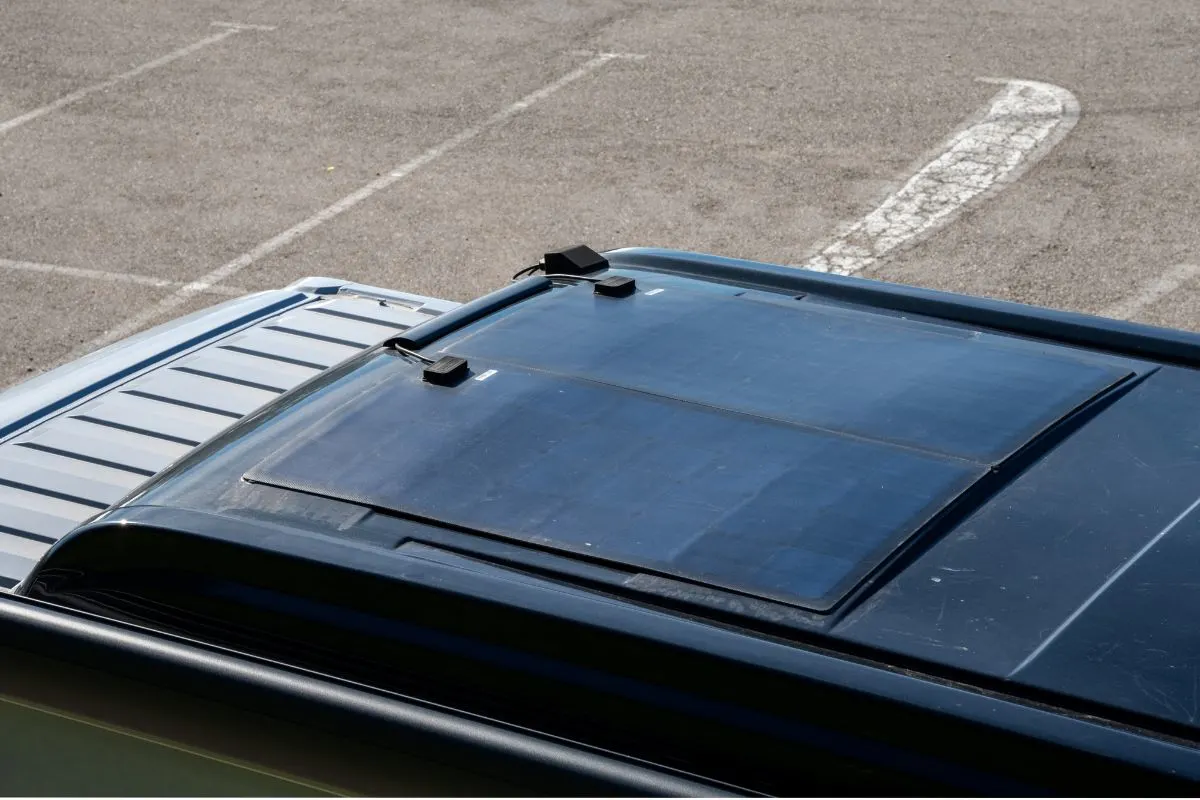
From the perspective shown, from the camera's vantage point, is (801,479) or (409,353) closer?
(801,479)

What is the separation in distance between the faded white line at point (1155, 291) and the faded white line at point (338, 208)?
479 centimetres

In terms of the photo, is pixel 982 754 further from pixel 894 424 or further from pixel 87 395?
pixel 87 395

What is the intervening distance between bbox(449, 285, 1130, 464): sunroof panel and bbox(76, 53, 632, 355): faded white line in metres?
5.19

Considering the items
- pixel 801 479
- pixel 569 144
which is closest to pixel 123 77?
pixel 569 144

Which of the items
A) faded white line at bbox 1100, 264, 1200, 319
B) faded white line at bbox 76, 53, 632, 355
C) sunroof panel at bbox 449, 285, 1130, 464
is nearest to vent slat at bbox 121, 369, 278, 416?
sunroof panel at bbox 449, 285, 1130, 464

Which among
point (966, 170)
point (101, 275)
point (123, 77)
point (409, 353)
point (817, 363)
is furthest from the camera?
point (123, 77)

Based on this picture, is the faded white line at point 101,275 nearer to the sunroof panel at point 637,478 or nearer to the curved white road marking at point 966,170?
the curved white road marking at point 966,170

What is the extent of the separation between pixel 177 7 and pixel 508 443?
501 inches

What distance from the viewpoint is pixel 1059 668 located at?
85.2 inches

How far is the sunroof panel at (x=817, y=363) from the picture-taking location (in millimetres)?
2834

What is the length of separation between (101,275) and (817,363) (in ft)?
21.8

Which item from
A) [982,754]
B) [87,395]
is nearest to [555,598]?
[982,754]

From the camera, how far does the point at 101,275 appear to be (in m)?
8.74

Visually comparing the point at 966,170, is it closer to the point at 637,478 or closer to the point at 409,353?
the point at 409,353
